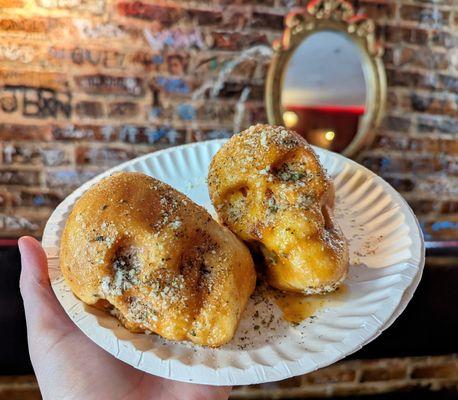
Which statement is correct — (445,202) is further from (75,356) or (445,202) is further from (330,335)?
(75,356)

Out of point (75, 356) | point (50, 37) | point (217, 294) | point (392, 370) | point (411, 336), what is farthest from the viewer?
point (392, 370)

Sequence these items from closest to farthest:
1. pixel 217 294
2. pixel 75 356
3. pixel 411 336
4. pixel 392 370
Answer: pixel 217 294, pixel 75 356, pixel 411 336, pixel 392 370

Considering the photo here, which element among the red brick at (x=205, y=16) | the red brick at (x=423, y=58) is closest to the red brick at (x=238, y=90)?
the red brick at (x=205, y=16)

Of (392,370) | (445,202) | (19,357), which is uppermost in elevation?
(445,202)

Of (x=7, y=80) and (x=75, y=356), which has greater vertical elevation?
(x=7, y=80)

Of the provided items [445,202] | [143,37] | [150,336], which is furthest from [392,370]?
[143,37]

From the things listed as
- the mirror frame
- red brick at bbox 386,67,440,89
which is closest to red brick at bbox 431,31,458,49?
red brick at bbox 386,67,440,89

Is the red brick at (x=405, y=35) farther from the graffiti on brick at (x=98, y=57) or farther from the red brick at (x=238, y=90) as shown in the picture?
the graffiti on brick at (x=98, y=57)

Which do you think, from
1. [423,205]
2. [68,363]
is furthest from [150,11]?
[423,205]
